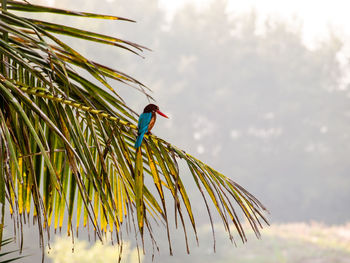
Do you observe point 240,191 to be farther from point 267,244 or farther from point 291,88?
point 291,88

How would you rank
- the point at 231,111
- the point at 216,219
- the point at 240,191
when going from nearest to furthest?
the point at 240,191
the point at 216,219
the point at 231,111

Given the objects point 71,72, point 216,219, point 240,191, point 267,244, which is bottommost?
point 240,191

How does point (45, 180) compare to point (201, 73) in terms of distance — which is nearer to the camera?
point (45, 180)

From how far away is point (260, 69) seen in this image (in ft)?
44.0

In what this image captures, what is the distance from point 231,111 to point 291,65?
8.12 ft

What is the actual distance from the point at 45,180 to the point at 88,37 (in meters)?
0.30

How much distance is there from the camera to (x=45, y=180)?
86 cm

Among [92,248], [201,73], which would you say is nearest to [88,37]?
[92,248]

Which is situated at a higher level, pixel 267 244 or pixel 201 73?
pixel 201 73

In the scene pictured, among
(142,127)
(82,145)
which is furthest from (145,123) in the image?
(82,145)

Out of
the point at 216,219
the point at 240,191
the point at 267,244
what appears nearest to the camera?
the point at 240,191

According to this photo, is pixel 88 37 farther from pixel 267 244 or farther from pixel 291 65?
pixel 291 65

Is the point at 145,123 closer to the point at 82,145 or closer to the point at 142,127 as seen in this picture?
the point at 142,127

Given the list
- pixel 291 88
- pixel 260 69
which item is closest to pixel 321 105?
pixel 291 88
